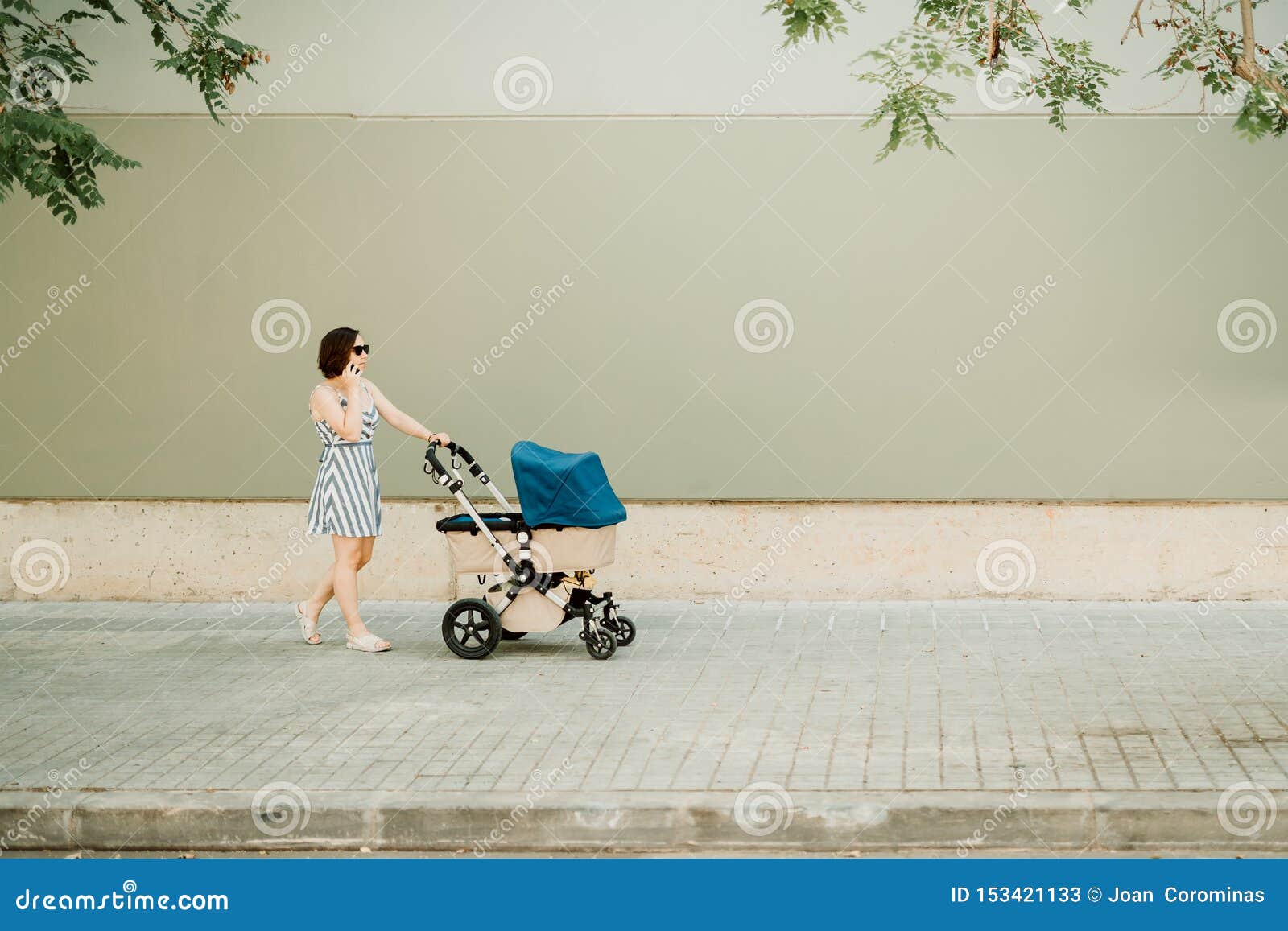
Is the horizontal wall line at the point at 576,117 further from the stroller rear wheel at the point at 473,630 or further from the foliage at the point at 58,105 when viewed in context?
the stroller rear wheel at the point at 473,630

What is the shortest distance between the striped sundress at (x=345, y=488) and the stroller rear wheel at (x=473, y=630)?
675 millimetres

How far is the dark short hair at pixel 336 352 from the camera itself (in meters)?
9.00

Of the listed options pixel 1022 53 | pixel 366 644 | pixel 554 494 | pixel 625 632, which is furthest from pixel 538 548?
pixel 1022 53

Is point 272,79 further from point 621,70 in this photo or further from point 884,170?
point 884,170

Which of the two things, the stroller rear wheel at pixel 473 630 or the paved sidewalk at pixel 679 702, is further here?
the stroller rear wheel at pixel 473 630

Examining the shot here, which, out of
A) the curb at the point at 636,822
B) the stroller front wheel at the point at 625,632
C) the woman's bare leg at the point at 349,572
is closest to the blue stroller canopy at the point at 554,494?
the stroller front wheel at the point at 625,632

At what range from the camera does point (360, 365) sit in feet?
30.0

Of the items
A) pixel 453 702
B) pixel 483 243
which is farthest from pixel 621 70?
pixel 453 702

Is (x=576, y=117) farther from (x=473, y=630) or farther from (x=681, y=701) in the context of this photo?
(x=681, y=701)

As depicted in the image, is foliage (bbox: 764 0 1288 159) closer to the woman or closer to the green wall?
the green wall

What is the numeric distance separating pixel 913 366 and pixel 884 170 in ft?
4.41

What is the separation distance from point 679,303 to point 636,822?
17.9 feet

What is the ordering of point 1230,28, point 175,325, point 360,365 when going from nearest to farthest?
point 360,365, point 1230,28, point 175,325

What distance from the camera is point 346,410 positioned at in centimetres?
902
